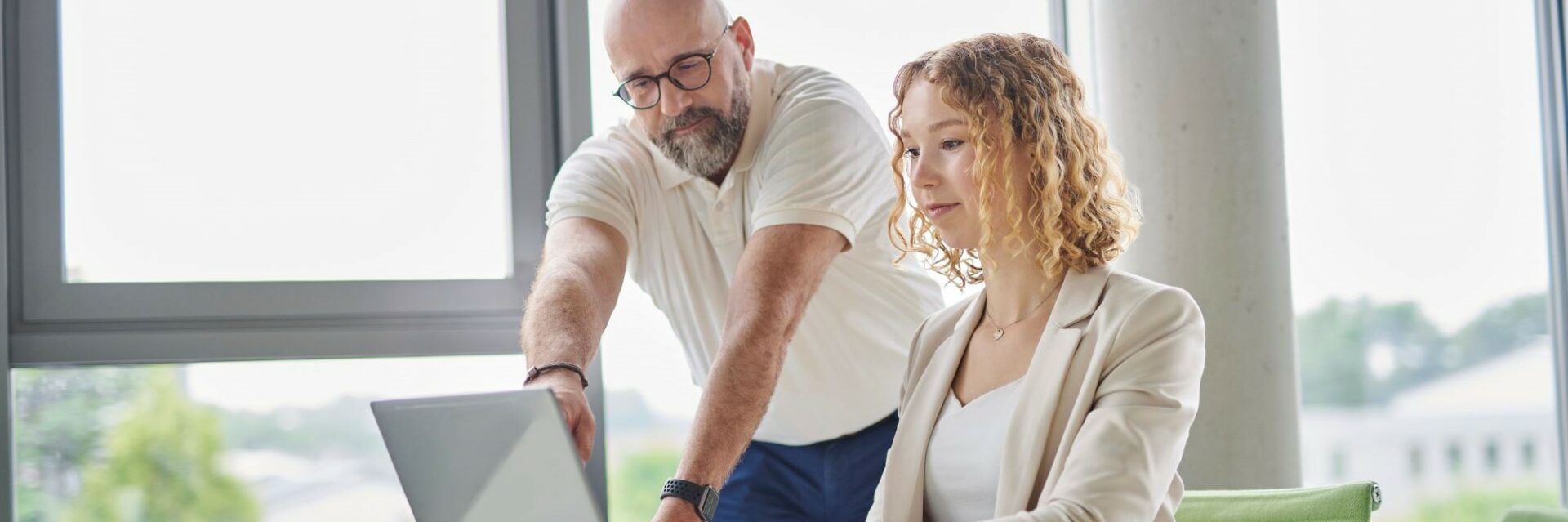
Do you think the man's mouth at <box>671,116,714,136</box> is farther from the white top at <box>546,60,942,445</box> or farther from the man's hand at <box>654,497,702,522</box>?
the man's hand at <box>654,497,702,522</box>

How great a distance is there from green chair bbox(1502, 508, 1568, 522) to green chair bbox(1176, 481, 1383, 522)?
0.51 feet

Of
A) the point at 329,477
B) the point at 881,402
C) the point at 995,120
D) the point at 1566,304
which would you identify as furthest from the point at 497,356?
the point at 1566,304

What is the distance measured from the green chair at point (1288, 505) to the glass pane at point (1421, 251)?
147cm

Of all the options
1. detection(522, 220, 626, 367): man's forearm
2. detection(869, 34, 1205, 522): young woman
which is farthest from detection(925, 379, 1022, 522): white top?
detection(522, 220, 626, 367): man's forearm

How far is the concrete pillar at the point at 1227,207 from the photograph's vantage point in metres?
2.75

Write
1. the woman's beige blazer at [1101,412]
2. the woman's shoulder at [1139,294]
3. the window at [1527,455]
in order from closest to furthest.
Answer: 1. the woman's beige blazer at [1101,412]
2. the woman's shoulder at [1139,294]
3. the window at [1527,455]

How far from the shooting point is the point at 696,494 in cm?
159

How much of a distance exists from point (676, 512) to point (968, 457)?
1.15ft

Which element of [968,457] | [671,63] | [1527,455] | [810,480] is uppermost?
[671,63]

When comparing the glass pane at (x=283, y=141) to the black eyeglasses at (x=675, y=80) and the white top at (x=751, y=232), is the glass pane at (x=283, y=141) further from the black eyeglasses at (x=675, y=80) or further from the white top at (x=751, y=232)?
the black eyeglasses at (x=675, y=80)

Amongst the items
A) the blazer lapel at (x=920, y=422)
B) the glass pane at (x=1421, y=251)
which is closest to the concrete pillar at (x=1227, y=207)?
the glass pane at (x=1421, y=251)

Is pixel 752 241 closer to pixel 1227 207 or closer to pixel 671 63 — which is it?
pixel 671 63

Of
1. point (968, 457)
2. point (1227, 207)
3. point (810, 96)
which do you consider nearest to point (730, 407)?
point (968, 457)

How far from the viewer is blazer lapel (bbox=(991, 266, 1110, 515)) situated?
145 centimetres
